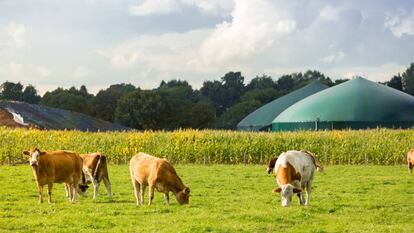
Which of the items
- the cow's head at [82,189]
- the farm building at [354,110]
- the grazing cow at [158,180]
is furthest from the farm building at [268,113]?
the grazing cow at [158,180]

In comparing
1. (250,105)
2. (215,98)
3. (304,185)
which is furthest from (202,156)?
(215,98)

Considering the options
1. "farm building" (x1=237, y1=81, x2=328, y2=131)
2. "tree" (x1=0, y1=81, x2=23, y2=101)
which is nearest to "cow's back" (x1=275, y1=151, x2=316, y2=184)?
"farm building" (x1=237, y1=81, x2=328, y2=131)

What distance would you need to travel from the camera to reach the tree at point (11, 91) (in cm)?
13150

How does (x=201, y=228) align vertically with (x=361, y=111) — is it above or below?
below

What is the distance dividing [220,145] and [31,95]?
10186 cm

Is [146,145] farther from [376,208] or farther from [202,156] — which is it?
[376,208]

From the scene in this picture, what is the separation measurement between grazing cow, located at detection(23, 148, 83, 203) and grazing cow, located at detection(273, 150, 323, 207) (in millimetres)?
6017

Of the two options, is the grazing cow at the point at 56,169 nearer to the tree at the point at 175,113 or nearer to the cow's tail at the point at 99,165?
the cow's tail at the point at 99,165

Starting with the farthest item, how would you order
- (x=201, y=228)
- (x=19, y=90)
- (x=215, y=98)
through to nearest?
(x=215, y=98) < (x=19, y=90) < (x=201, y=228)

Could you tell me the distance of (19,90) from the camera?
137 m

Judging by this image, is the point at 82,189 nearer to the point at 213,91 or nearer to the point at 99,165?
the point at 99,165

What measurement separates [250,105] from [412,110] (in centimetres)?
7017

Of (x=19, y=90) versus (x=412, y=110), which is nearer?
(x=412, y=110)

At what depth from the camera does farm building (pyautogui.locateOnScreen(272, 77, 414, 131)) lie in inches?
2667
